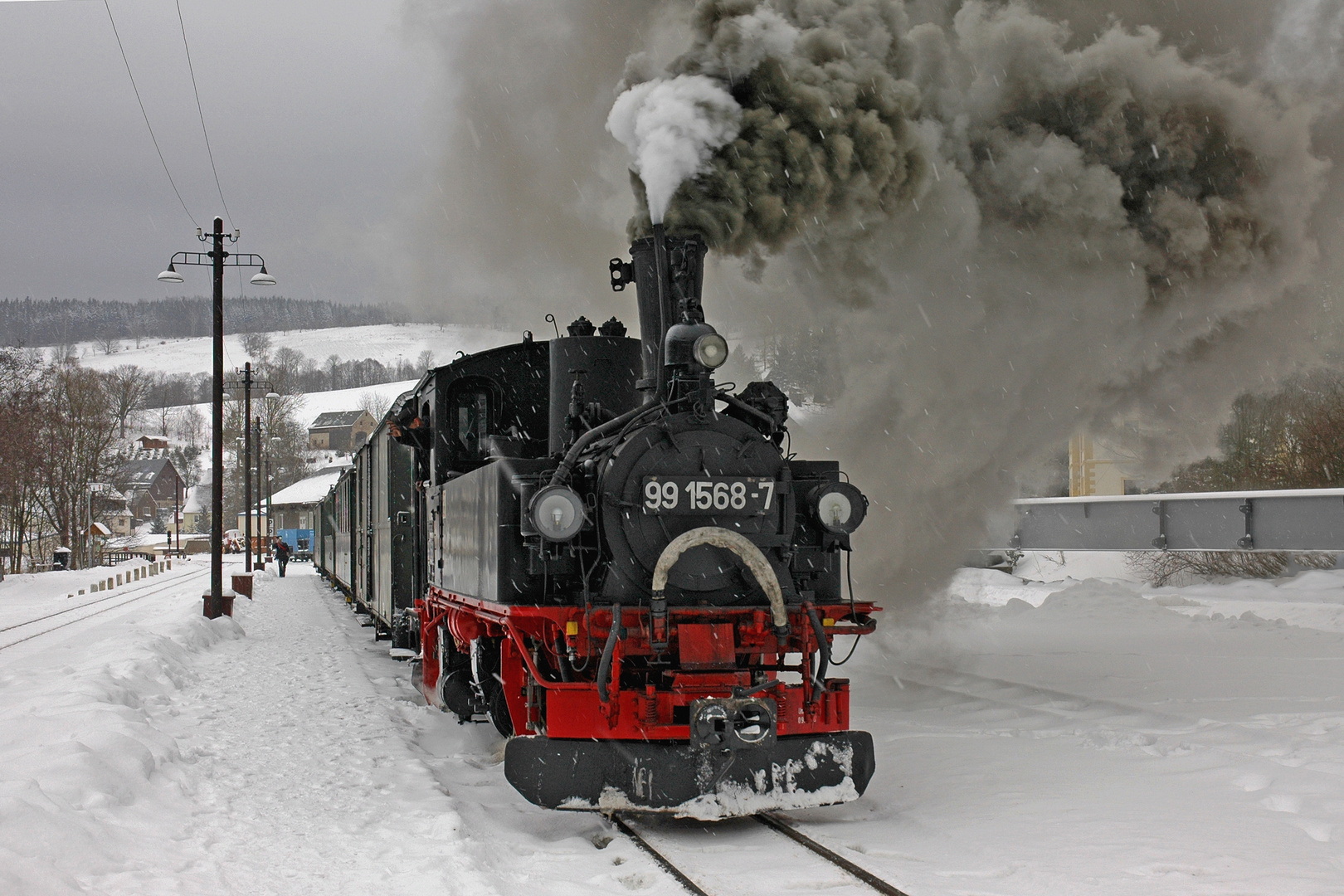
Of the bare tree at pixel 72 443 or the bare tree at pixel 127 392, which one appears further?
the bare tree at pixel 127 392

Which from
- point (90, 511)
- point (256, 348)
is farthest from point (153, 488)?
point (90, 511)

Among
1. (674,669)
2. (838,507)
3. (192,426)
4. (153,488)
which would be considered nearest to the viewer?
(674,669)

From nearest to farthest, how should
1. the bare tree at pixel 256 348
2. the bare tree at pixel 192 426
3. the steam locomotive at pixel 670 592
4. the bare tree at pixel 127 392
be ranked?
the steam locomotive at pixel 670 592
the bare tree at pixel 127 392
the bare tree at pixel 256 348
the bare tree at pixel 192 426

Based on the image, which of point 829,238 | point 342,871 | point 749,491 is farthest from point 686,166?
point 342,871

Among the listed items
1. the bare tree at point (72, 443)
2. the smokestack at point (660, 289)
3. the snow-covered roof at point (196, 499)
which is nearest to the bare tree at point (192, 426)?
the snow-covered roof at point (196, 499)

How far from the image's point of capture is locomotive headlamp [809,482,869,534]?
5945mm

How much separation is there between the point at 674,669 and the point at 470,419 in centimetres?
320

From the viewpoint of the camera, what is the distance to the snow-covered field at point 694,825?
4.58 meters

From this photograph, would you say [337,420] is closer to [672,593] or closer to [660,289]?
[660,289]

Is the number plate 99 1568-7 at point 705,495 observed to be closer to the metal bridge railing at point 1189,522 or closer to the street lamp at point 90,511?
the metal bridge railing at point 1189,522

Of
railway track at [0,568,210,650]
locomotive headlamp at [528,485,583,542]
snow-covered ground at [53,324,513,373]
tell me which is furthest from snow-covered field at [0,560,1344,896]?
snow-covered ground at [53,324,513,373]

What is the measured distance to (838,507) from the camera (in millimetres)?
5957

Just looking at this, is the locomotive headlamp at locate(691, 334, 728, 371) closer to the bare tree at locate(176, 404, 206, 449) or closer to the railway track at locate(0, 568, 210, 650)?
the railway track at locate(0, 568, 210, 650)

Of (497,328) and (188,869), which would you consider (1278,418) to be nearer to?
(497,328)
